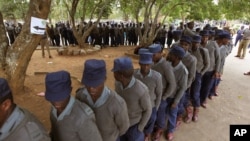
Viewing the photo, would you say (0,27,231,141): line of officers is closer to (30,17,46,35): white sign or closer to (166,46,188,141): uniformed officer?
(166,46,188,141): uniformed officer

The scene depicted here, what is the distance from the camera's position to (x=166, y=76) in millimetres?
3219

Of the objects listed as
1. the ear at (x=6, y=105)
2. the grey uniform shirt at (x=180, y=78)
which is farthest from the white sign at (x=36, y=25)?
the ear at (x=6, y=105)

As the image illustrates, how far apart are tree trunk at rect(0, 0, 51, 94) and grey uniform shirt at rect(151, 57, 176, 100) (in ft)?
7.38

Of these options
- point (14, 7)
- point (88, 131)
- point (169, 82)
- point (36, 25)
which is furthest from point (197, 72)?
point (14, 7)

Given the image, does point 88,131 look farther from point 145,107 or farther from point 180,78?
point 180,78

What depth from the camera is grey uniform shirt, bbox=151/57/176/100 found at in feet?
10.5

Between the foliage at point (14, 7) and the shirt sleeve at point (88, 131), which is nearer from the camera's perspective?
the shirt sleeve at point (88, 131)

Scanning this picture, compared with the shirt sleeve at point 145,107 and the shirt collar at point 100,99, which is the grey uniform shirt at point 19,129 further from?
the shirt sleeve at point 145,107

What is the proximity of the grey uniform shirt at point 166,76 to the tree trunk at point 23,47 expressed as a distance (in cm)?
225

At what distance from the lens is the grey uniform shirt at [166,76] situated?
319 centimetres

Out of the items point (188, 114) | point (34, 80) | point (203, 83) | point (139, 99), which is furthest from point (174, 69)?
point (34, 80)

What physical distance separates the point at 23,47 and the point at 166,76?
268cm

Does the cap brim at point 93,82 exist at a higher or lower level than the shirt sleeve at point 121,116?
higher

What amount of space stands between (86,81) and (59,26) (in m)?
11.8
